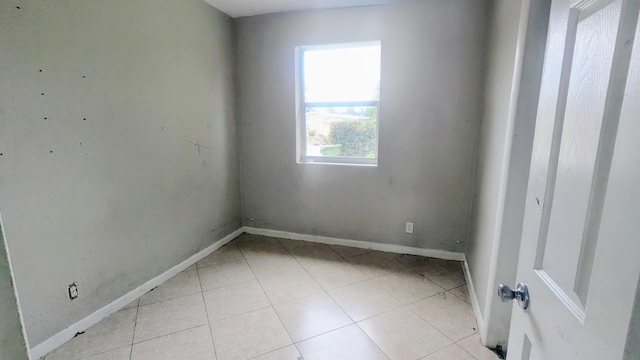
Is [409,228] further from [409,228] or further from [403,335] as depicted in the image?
[403,335]

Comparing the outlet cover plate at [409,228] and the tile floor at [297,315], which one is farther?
the outlet cover plate at [409,228]

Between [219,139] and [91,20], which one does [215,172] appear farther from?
[91,20]

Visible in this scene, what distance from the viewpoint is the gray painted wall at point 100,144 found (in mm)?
1570

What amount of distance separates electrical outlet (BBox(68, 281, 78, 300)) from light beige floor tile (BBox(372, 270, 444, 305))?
7.14ft

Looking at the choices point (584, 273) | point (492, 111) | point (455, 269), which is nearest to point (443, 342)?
point (455, 269)

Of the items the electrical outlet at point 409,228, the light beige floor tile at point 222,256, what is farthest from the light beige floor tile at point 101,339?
the electrical outlet at point 409,228

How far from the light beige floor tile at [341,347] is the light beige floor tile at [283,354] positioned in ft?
0.12

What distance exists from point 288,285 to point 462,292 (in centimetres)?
144

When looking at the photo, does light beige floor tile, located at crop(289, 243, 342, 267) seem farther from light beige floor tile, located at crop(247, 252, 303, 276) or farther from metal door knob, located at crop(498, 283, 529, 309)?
metal door knob, located at crop(498, 283, 529, 309)

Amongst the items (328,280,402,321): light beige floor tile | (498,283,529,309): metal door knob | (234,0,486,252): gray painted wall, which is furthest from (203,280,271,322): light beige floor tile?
(498,283,529,309): metal door knob

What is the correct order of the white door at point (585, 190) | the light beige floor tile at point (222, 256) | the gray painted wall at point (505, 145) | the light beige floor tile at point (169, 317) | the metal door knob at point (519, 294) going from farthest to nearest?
the light beige floor tile at point (222, 256) → the light beige floor tile at point (169, 317) → the gray painted wall at point (505, 145) → the metal door knob at point (519, 294) → the white door at point (585, 190)

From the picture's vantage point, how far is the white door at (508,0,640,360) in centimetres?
46

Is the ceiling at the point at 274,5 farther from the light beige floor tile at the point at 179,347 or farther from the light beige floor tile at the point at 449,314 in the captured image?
the light beige floor tile at the point at 179,347

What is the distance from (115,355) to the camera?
1.70 meters
